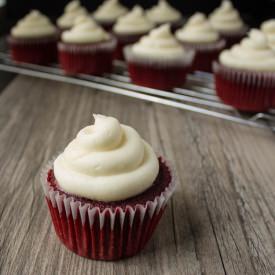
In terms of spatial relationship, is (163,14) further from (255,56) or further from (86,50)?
(255,56)

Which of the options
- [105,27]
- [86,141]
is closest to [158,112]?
[86,141]

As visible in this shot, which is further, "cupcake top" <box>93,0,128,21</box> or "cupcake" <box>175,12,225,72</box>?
"cupcake top" <box>93,0,128,21</box>

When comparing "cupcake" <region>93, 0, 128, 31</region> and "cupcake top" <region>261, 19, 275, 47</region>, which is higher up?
"cupcake top" <region>261, 19, 275, 47</region>

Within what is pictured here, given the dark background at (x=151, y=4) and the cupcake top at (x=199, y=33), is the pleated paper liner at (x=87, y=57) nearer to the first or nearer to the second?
the cupcake top at (x=199, y=33)

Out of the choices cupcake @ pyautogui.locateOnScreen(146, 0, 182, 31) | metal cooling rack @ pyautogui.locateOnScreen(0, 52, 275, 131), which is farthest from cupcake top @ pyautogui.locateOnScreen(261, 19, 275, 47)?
cupcake @ pyautogui.locateOnScreen(146, 0, 182, 31)

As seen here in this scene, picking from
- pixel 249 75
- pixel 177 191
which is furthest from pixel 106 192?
pixel 249 75

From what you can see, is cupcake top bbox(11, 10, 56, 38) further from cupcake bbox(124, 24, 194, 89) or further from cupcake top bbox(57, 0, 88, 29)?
cupcake bbox(124, 24, 194, 89)
